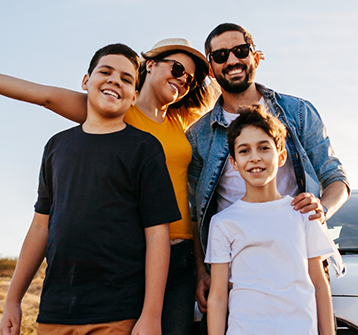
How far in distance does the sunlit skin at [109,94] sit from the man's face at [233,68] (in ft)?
3.00

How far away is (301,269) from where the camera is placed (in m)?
2.03

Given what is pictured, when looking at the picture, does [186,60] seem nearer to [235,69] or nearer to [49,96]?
[235,69]

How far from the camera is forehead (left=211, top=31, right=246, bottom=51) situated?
3.04 m

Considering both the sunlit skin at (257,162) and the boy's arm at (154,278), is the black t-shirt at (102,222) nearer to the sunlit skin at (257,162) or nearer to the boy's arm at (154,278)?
the boy's arm at (154,278)

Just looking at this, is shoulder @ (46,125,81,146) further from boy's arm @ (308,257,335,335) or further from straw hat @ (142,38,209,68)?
boy's arm @ (308,257,335,335)

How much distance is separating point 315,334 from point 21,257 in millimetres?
1620

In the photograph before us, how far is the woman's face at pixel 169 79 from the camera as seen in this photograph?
295 centimetres

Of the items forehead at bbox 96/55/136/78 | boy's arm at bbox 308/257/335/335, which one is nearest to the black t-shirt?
forehead at bbox 96/55/136/78

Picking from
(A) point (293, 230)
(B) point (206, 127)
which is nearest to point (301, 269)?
(A) point (293, 230)

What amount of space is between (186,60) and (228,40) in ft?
1.15

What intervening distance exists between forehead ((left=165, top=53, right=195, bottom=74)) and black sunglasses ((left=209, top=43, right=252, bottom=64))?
192 millimetres

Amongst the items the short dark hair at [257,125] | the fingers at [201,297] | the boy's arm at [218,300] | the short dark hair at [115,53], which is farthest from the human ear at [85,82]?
the fingers at [201,297]

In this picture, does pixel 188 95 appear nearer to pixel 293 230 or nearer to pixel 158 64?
pixel 158 64

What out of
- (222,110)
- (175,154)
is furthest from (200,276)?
(222,110)
